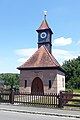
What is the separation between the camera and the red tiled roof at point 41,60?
108 feet

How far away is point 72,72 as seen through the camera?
279 feet

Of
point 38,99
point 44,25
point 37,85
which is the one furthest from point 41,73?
point 38,99

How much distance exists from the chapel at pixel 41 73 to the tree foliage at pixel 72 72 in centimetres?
4361

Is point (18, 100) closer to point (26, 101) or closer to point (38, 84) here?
point (26, 101)

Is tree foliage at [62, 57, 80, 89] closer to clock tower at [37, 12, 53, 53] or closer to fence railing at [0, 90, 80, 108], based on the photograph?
clock tower at [37, 12, 53, 53]

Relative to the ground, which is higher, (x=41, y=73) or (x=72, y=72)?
(x=72, y=72)

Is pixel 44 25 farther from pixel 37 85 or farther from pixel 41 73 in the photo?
pixel 37 85

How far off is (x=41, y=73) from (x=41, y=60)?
6.54 ft

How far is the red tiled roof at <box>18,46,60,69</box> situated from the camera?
108 feet

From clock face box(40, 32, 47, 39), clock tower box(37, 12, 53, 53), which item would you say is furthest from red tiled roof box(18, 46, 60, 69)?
clock face box(40, 32, 47, 39)

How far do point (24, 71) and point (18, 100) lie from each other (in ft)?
42.0

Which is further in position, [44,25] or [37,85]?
[44,25]

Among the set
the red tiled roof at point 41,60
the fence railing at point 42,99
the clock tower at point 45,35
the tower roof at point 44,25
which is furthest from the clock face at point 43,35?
the fence railing at point 42,99

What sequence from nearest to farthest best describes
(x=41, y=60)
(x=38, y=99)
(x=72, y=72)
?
(x=38, y=99)
(x=41, y=60)
(x=72, y=72)
